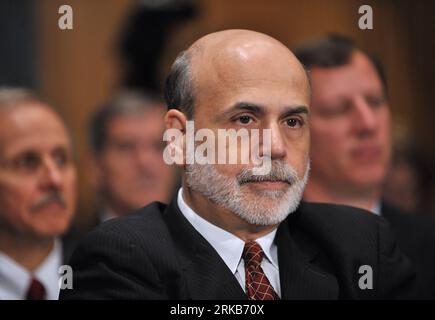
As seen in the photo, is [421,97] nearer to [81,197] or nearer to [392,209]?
[392,209]

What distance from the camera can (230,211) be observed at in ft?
5.08

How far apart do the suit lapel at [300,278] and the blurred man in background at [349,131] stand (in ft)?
1.56

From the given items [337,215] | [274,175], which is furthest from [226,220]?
[337,215]

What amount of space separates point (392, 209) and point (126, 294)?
3.15ft

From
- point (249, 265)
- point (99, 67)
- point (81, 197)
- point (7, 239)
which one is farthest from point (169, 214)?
point (99, 67)

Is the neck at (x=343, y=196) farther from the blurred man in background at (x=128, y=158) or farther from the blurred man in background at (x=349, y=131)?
the blurred man in background at (x=128, y=158)

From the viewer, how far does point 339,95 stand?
2.07m

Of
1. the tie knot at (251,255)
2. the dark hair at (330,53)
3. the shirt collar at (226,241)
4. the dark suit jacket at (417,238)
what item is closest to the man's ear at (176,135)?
the shirt collar at (226,241)

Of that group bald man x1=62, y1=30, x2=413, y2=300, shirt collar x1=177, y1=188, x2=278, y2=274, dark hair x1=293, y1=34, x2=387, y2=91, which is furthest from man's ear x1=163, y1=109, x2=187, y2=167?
dark hair x1=293, y1=34, x2=387, y2=91

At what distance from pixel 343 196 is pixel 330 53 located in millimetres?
379

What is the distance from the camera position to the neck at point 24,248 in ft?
6.71

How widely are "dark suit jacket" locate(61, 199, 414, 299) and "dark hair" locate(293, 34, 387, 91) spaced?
51 centimetres

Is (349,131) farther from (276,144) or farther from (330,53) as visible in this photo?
(276,144)

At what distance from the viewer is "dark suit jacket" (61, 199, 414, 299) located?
4.96 ft
